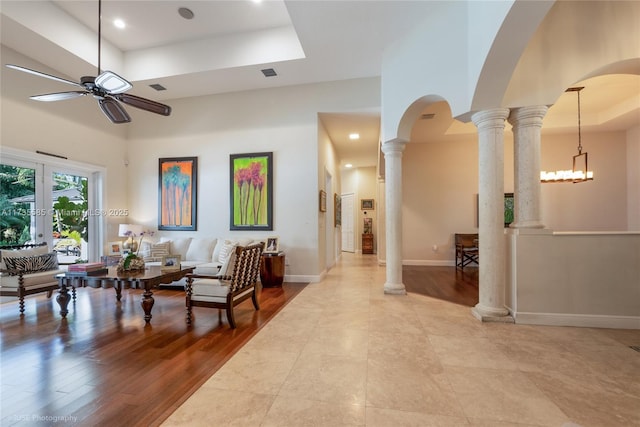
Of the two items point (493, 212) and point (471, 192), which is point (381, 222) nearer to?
point (471, 192)

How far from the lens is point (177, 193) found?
237 inches

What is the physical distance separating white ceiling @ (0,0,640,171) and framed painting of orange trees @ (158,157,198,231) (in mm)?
1501

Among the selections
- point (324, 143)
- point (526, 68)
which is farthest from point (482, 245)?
point (324, 143)

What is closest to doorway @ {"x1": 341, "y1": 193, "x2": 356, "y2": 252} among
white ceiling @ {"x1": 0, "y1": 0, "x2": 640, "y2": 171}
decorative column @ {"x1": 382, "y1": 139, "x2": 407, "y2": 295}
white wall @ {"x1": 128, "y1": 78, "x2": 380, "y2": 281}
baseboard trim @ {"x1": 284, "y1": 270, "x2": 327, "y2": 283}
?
white wall @ {"x1": 128, "y1": 78, "x2": 380, "y2": 281}

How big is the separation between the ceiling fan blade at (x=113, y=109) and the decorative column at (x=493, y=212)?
4.33 m

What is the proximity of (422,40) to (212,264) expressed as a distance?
4.71m

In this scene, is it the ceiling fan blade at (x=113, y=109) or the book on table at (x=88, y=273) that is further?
the book on table at (x=88, y=273)

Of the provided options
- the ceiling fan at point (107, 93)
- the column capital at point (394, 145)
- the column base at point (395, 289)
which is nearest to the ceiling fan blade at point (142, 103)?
the ceiling fan at point (107, 93)

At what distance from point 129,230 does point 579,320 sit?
7.42 m

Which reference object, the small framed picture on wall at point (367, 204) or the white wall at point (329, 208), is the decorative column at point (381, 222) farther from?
the small framed picture on wall at point (367, 204)

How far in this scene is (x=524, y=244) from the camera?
317 centimetres

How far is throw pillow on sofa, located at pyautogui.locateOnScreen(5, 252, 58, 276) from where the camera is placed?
377cm

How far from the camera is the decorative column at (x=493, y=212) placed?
323 cm

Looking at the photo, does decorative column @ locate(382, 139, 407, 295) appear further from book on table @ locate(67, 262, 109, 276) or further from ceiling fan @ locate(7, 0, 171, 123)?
book on table @ locate(67, 262, 109, 276)
